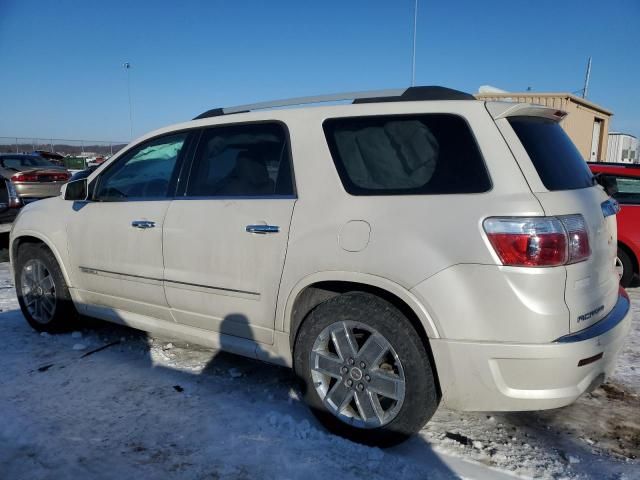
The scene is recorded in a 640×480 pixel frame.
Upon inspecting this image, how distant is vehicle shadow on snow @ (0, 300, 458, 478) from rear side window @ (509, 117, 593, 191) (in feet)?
5.09

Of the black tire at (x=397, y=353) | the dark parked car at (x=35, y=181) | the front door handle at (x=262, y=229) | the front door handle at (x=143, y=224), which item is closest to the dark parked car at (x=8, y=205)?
the dark parked car at (x=35, y=181)

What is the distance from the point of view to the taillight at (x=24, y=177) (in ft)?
33.6

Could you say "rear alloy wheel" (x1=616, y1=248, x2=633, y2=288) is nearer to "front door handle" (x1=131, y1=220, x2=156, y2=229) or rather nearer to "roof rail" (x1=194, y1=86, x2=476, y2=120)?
"roof rail" (x1=194, y1=86, x2=476, y2=120)

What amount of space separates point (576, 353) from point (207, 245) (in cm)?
213

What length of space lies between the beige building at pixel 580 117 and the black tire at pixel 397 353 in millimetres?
10265

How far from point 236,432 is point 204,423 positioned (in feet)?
0.76

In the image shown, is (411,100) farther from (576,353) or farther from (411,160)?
(576,353)

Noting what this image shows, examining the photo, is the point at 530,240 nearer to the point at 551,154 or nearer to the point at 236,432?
the point at 551,154

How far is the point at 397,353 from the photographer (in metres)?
2.50

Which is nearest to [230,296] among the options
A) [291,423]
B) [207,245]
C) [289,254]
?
[207,245]

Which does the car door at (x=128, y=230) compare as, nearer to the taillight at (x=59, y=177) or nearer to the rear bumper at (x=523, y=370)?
the rear bumper at (x=523, y=370)

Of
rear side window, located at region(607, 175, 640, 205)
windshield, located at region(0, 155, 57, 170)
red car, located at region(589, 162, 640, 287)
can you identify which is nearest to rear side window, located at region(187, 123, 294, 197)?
red car, located at region(589, 162, 640, 287)

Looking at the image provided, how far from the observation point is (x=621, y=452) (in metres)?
2.68

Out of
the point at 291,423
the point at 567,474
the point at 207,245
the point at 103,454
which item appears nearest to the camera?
the point at 567,474
